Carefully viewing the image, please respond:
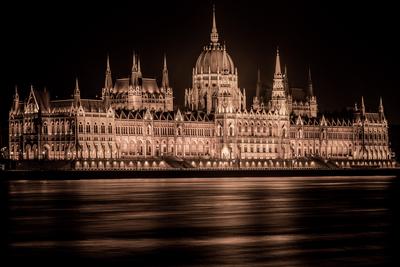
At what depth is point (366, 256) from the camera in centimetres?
3294

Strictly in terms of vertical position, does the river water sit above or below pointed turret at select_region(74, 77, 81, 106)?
below

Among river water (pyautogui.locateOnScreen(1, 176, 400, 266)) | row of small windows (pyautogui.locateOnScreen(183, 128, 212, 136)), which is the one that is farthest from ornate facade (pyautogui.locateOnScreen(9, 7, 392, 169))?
river water (pyautogui.locateOnScreen(1, 176, 400, 266))

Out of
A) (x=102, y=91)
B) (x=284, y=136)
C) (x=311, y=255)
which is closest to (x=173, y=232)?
(x=311, y=255)

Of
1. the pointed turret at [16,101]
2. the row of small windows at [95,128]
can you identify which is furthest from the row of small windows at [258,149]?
the pointed turret at [16,101]

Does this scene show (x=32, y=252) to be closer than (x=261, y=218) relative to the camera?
Yes

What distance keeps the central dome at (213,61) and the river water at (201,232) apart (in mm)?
114971

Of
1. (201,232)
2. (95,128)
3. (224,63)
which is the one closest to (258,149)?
(224,63)

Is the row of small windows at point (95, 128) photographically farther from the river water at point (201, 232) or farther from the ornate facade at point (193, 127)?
the river water at point (201, 232)

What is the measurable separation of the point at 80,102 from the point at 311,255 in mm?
116195

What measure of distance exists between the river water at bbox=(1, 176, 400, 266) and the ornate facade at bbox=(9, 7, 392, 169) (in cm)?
8347

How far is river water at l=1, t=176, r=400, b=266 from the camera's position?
107ft

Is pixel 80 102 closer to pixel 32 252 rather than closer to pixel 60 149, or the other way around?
pixel 60 149

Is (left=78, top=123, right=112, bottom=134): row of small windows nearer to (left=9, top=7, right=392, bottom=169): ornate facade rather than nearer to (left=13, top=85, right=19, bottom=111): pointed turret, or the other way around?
(left=9, top=7, right=392, bottom=169): ornate facade

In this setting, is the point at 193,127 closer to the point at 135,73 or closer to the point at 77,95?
the point at 135,73
